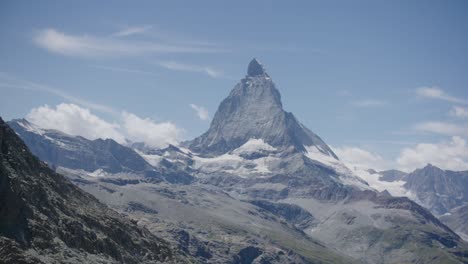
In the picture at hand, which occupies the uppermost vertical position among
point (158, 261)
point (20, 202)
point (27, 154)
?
point (27, 154)

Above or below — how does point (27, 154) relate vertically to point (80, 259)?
above

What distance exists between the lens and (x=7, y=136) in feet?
540

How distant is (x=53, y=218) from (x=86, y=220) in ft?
61.7

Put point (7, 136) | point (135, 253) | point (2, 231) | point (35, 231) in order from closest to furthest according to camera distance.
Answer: point (2, 231), point (35, 231), point (7, 136), point (135, 253)

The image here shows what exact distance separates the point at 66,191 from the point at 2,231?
66.4 metres

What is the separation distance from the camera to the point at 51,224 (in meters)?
146

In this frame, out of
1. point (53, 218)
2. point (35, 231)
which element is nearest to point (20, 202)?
point (35, 231)

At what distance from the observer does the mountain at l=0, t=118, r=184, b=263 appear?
127794 millimetres

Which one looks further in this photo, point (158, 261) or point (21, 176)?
point (158, 261)

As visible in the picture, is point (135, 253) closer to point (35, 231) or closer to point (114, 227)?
point (114, 227)

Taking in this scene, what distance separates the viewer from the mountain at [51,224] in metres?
128

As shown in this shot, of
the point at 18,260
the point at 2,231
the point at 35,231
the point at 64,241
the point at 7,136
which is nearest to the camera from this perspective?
the point at 18,260

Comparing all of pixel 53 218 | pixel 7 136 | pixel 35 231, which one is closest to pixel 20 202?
pixel 35 231

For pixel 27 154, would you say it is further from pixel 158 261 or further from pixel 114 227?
pixel 158 261
